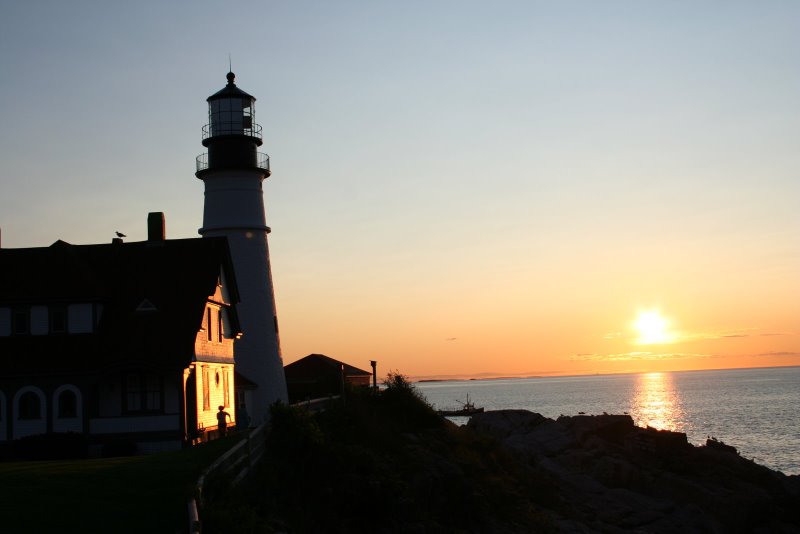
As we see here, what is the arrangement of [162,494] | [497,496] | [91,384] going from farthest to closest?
[91,384], [497,496], [162,494]

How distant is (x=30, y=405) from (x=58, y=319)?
347 cm

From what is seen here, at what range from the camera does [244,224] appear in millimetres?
42906

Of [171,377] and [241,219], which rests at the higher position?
[241,219]

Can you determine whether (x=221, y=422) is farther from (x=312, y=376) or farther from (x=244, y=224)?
(x=312, y=376)

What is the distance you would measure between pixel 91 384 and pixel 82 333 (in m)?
2.35

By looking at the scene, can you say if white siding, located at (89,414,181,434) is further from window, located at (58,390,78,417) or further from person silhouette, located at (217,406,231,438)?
person silhouette, located at (217,406,231,438)

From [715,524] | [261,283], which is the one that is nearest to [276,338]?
[261,283]

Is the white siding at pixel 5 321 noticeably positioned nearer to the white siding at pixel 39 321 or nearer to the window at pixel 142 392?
the white siding at pixel 39 321

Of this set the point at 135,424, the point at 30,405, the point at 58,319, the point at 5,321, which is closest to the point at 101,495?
the point at 135,424

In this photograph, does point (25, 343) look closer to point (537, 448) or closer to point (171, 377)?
point (171, 377)

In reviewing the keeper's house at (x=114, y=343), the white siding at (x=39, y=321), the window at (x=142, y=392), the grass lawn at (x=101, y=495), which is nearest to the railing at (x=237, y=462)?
the grass lawn at (x=101, y=495)

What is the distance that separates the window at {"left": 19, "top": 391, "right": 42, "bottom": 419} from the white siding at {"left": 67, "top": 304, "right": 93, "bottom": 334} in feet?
9.16

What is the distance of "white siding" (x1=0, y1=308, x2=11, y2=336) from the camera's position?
114ft

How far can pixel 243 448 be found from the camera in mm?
23203
